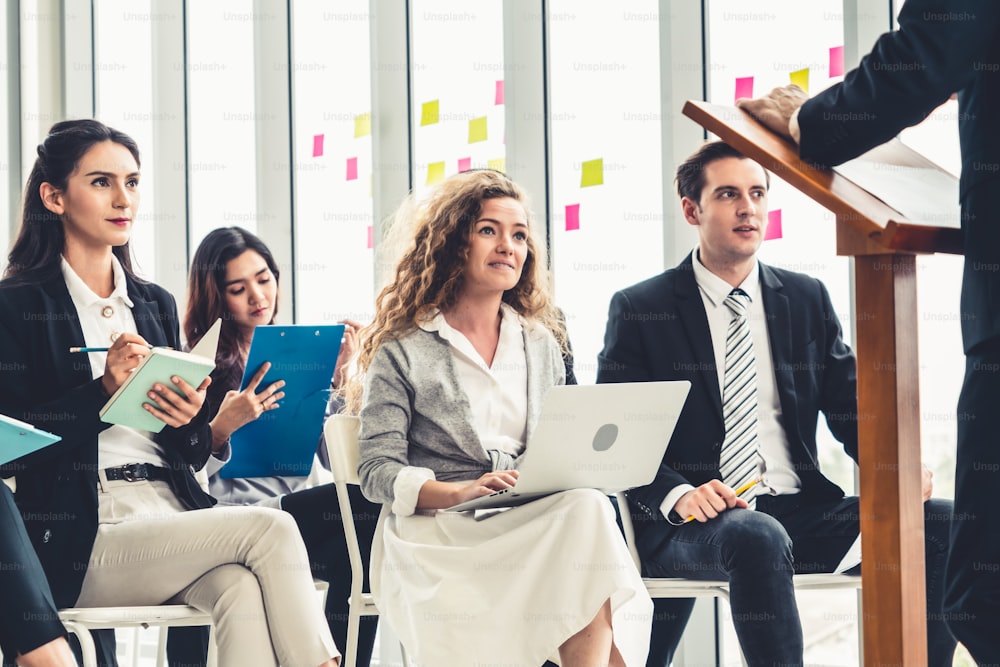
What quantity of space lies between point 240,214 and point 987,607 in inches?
127

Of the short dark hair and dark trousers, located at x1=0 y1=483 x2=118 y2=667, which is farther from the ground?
the short dark hair

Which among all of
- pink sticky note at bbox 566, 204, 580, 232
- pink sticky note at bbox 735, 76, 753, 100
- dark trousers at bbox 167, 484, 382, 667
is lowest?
dark trousers at bbox 167, 484, 382, 667

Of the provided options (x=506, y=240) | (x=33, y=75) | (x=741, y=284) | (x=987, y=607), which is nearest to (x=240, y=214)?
(x=33, y=75)

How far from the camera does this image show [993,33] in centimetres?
147

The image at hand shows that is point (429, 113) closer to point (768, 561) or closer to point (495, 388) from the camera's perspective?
point (495, 388)

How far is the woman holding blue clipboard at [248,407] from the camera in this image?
2609mm

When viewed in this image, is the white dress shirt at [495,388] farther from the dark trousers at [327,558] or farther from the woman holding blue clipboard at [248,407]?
the dark trousers at [327,558]

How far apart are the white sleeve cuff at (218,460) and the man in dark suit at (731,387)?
3.24 ft

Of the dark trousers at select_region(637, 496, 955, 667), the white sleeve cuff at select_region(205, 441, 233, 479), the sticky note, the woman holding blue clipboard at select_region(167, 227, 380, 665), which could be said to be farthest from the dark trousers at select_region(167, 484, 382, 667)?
the sticky note

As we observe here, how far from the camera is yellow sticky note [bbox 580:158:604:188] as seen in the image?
3340 mm

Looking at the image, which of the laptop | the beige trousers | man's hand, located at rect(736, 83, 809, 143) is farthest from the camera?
the beige trousers

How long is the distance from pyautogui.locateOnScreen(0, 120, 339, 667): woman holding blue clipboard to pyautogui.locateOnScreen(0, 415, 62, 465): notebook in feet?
0.80

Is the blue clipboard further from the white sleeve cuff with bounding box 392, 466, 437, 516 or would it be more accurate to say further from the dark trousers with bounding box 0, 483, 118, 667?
the dark trousers with bounding box 0, 483, 118, 667

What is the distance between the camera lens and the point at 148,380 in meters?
2.17
